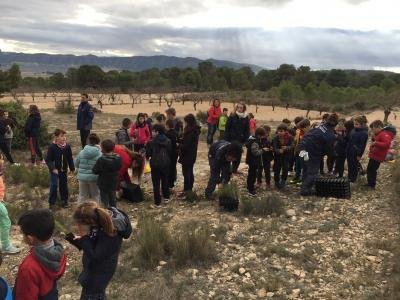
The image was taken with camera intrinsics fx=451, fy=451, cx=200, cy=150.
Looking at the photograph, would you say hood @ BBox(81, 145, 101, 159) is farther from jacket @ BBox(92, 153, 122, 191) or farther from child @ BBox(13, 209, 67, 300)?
child @ BBox(13, 209, 67, 300)

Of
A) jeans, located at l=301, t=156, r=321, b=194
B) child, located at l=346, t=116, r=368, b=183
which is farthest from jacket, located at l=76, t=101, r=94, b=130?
child, located at l=346, t=116, r=368, b=183

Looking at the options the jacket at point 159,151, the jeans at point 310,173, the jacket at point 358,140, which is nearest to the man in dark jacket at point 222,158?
the jacket at point 159,151

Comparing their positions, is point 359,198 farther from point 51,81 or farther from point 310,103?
point 51,81

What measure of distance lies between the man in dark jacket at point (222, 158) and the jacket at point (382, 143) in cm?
275

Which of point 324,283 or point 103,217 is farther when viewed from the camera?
point 324,283

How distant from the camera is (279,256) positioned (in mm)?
6160

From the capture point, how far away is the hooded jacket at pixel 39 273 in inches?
118

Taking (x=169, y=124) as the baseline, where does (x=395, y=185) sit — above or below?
below

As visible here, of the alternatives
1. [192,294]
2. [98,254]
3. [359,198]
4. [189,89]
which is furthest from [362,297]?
[189,89]

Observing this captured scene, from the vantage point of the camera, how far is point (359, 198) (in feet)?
28.4

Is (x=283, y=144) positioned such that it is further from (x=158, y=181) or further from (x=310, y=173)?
(x=158, y=181)

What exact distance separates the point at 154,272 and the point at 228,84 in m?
69.9

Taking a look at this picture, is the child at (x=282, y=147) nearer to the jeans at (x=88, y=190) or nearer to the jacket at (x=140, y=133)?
the jacket at (x=140, y=133)

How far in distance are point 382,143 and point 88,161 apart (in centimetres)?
547
